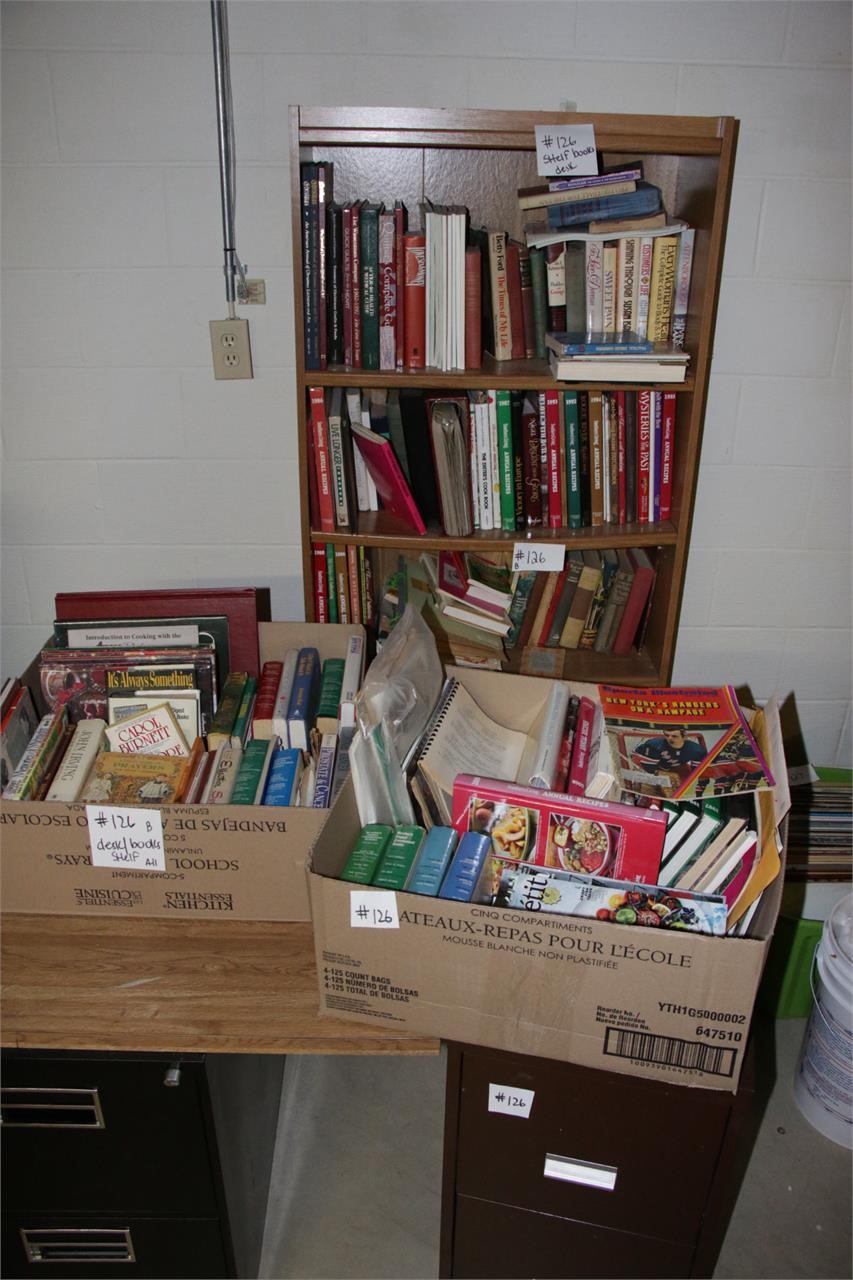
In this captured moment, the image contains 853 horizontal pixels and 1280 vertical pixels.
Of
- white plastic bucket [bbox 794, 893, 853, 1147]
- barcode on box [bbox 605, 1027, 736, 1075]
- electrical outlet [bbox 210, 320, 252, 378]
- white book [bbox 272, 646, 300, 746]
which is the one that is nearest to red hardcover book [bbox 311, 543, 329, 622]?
white book [bbox 272, 646, 300, 746]

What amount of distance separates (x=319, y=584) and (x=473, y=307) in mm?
664

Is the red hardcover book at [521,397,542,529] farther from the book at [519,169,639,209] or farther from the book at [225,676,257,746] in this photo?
the book at [225,676,257,746]

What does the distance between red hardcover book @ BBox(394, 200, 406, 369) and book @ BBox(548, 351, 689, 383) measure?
299mm

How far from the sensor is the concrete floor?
179 centimetres

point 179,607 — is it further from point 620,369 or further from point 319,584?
point 620,369

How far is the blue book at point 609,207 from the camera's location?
1.79 metres

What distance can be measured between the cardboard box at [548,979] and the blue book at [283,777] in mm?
178

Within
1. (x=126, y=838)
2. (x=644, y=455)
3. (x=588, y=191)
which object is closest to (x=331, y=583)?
(x=644, y=455)

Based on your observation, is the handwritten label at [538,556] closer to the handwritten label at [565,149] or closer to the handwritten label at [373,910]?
the handwritten label at [565,149]

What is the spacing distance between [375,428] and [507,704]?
0.69 metres

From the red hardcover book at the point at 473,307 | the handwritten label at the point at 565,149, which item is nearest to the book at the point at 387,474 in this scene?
the red hardcover book at the point at 473,307

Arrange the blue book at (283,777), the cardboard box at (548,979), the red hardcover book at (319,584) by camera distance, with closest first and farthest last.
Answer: the cardboard box at (548,979)
the blue book at (283,777)
the red hardcover book at (319,584)

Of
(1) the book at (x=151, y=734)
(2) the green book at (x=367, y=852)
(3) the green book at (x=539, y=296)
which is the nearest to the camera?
(2) the green book at (x=367, y=852)

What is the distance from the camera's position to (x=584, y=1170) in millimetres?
1458
